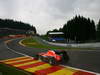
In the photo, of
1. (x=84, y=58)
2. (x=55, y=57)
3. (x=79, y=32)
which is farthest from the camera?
(x=79, y=32)

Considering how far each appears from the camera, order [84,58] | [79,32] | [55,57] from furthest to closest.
A: [79,32]
[84,58]
[55,57]

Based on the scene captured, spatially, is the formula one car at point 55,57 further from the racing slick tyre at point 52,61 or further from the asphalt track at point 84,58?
the asphalt track at point 84,58

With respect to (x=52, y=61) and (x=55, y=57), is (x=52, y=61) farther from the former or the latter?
(x=55, y=57)

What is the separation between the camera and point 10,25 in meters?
136

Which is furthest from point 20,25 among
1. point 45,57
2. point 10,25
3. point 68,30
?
point 45,57

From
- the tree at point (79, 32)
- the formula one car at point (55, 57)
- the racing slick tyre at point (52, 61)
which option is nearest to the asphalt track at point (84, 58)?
the formula one car at point (55, 57)

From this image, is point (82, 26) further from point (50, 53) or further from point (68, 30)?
point (50, 53)

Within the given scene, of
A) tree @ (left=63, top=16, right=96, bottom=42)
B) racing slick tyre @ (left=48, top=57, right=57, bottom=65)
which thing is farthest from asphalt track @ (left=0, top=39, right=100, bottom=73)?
tree @ (left=63, top=16, right=96, bottom=42)

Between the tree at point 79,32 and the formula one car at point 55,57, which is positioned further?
the tree at point 79,32

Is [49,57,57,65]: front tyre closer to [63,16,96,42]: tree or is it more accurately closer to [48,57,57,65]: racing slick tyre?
[48,57,57,65]: racing slick tyre

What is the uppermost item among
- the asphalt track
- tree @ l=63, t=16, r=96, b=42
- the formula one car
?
tree @ l=63, t=16, r=96, b=42

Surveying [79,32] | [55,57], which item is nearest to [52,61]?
[55,57]

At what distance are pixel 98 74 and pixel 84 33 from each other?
55.5 metres

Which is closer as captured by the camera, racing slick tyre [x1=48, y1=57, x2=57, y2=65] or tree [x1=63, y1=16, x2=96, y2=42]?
racing slick tyre [x1=48, y1=57, x2=57, y2=65]
